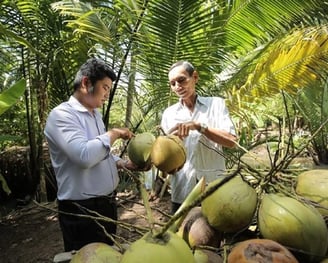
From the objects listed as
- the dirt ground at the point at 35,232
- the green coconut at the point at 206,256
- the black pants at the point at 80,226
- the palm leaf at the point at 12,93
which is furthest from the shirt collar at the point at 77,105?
the dirt ground at the point at 35,232

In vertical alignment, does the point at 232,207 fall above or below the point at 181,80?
below

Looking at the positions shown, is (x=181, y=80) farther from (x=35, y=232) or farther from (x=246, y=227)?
(x=35, y=232)

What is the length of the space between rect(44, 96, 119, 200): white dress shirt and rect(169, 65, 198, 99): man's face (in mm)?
438

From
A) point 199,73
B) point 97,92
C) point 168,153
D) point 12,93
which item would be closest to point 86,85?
point 97,92

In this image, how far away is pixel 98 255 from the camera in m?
0.70

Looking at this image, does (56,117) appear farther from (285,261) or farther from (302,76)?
(302,76)

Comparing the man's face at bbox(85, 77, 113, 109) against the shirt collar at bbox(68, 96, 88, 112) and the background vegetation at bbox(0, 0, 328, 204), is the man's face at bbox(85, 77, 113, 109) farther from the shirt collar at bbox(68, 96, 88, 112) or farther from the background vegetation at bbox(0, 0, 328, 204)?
the background vegetation at bbox(0, 0, 328, 204)

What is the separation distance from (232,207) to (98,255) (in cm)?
28

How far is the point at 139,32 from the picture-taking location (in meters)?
3.20

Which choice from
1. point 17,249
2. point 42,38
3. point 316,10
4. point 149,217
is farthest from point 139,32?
point 149,217

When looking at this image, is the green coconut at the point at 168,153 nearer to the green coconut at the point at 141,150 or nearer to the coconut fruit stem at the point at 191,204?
the green coconut at the point at 141,150

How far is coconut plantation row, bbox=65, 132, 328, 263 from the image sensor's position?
1.98 ft

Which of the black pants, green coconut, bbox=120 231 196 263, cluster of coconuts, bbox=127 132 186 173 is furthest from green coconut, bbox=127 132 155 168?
green coconut, bbox=120 231 196 263

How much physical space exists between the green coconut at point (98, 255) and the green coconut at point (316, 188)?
423 mm
